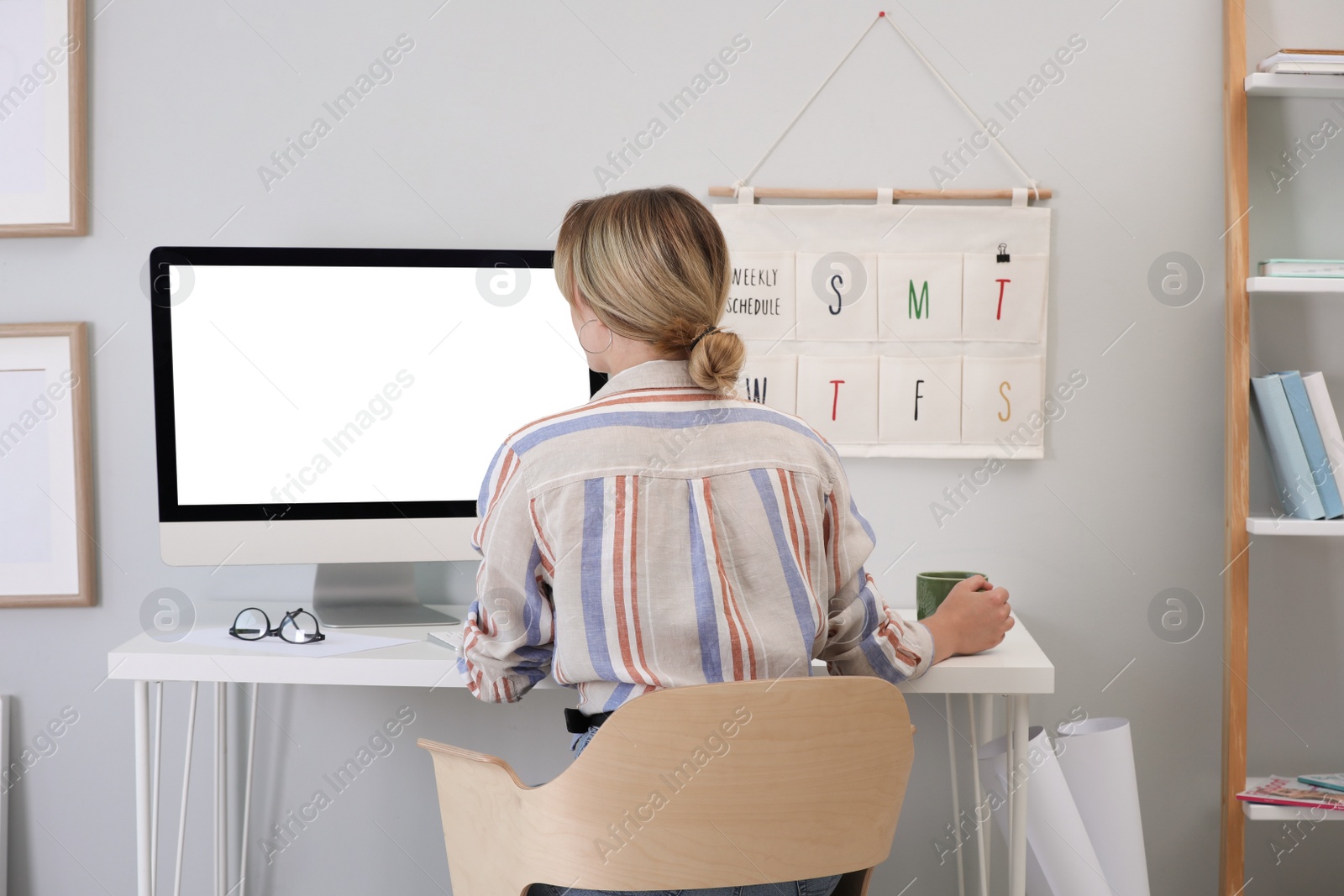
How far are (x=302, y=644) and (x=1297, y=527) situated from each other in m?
1.51

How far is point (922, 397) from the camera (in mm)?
1788

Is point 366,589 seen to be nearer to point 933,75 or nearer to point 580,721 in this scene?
point 580,721

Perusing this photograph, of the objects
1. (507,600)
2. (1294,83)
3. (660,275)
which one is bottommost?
(507,600)

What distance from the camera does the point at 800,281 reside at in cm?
179

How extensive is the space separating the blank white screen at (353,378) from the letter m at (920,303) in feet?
1.99

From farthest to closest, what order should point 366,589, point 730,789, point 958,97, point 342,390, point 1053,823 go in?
point 958,97, point 366,589, point 342,390, point 1053,823, point 730,789

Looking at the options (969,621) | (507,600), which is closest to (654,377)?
(507,600)

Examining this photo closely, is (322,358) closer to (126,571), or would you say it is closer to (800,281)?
(126,571)

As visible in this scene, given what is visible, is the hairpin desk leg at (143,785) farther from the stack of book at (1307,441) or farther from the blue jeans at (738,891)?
the stack of book at (1307,441)

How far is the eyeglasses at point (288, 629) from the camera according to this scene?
1.48m

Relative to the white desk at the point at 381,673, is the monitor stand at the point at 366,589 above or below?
above

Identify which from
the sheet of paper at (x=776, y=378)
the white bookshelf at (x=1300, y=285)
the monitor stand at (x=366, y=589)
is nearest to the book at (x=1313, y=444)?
the white bookshelf at (x=1300, y=285)

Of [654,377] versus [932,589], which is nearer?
[654,377]

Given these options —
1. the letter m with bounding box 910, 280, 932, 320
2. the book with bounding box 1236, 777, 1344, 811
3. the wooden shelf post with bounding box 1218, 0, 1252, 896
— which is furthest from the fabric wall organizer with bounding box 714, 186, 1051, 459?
the book with bounding box 1236, 777, 1344, 811
